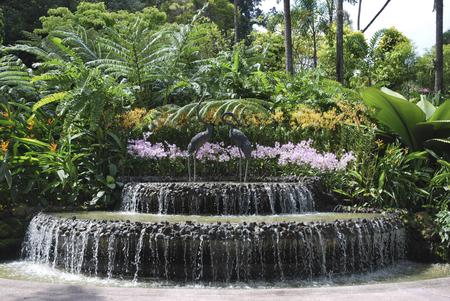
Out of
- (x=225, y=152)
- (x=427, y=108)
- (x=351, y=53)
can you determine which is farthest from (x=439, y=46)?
(x=225, y=152)

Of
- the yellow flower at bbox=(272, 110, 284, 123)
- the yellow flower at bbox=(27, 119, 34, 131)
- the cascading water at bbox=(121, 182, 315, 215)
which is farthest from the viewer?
the yellow flower at bbox=(272, 110, 284, 123)

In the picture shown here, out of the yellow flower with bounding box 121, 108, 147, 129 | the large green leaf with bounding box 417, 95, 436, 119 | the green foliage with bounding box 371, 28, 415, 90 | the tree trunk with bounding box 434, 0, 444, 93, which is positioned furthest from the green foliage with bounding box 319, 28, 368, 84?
the yellow flower with bounding box 121, 108, 147, 129

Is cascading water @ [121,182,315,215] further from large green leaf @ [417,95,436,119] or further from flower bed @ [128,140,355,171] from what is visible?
large green leaf @ [417,95,436,119]

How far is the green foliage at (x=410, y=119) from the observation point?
9180mm

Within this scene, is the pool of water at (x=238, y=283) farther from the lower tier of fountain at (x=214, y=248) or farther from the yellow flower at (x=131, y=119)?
the yellow flower at (x=131, y=119)

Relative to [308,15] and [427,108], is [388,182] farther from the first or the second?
[308,15]

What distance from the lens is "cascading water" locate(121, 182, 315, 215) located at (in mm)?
7727

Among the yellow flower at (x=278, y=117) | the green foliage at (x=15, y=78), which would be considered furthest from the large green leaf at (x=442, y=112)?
the green foliage at (x=15, y=78)

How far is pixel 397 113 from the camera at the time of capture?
9.30 meters

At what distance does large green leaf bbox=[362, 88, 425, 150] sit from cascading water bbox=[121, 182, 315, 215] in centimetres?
242

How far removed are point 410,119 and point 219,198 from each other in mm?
3769

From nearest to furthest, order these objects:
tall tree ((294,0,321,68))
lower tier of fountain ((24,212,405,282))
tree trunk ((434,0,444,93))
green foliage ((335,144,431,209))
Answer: lower tier of fountain ((24,212,405,282)), green foliage ((335,144,431,209)), tree trunk ((434,0,444,93)), tall tree ((294,0,321,68))

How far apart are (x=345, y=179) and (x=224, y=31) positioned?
31.2m

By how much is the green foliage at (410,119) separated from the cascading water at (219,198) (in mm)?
2431
